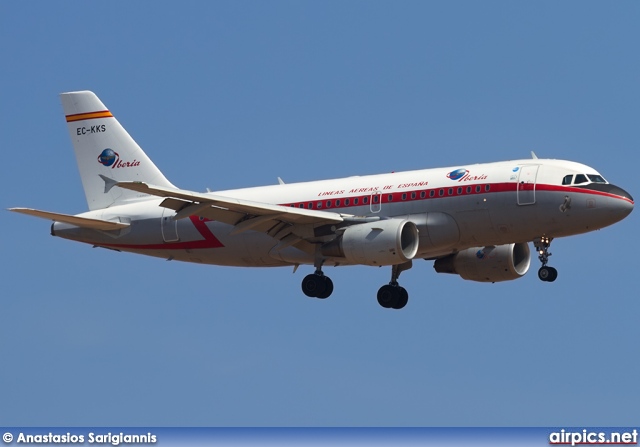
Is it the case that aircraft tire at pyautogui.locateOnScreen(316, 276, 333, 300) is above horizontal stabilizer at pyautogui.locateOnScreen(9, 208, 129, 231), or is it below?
below

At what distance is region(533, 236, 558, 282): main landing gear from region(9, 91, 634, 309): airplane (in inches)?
1.8

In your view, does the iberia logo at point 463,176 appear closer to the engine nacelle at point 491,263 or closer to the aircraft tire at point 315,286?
the engine nacelle at point 491,263

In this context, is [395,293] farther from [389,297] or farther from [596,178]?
[596,178]

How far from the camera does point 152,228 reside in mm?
65750

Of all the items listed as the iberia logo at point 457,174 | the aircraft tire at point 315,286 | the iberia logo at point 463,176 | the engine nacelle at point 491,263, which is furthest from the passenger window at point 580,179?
the aircraft tire at point 315,286

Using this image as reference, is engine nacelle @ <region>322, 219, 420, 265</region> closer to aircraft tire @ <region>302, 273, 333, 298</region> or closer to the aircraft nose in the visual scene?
aircraft tire @ <region>302, 273, 333, 298</region>

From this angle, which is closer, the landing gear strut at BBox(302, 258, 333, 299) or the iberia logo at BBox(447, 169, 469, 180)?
the iberia logo at BBox(447, 169, 469, 180)

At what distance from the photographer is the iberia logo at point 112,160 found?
6962 centimetres

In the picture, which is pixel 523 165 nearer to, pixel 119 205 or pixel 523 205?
pixel 523 205

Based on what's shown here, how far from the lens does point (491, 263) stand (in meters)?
65.5

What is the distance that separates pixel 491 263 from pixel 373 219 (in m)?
7.11

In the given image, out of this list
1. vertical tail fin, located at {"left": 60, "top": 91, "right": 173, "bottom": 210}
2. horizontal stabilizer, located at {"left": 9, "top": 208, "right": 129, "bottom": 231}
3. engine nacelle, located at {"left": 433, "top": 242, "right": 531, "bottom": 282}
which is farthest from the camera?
vertical tail fin, located at {"left": 60, "top": 91, "right": 173, "bottom": 210}

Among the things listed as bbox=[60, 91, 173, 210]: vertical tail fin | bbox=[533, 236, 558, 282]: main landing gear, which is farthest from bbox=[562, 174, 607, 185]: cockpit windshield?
bbox=[60, 91, 173, 210]: vertical tail fin

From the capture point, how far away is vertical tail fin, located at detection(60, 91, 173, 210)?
69.1 m
